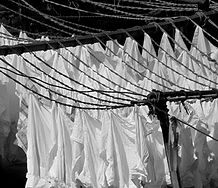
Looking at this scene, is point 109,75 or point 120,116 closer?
point 120,116

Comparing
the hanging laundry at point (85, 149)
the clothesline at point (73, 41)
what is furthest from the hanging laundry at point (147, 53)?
the hanging laundry at point (85, 149)

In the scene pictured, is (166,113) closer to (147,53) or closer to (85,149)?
(85,149)

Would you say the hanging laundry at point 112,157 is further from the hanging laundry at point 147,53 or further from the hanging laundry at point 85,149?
the hanging laundry at point 147,53

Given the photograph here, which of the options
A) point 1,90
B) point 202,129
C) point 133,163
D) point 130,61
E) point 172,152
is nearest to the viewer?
point 172,152

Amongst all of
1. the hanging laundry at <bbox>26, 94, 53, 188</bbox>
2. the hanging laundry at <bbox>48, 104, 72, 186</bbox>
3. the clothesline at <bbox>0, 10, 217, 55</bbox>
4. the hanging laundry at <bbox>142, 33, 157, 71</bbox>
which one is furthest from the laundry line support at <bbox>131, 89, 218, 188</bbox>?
the hanging laundry at <bbox>142, 33, 157, 71</bbox>

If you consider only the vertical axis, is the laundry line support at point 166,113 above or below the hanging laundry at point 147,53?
below

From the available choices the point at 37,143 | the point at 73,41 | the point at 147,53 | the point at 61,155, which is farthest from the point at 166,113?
the point at 147,53

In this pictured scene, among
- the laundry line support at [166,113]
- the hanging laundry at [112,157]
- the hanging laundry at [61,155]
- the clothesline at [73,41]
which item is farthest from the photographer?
the clothesline at [73,41]

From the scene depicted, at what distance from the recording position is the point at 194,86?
9.31 metres

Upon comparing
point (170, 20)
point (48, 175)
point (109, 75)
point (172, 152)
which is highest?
point (170, 20)

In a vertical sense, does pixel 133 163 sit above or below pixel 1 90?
below

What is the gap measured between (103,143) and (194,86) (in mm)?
2152

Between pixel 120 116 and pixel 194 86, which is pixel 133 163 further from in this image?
pixel 194 86

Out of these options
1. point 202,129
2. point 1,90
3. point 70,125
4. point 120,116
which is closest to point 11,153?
point 1,90
